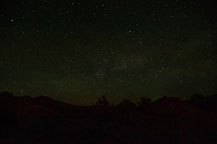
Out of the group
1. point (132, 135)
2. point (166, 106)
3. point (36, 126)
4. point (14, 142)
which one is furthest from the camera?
point (166, 106)

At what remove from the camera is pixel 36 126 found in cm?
2327

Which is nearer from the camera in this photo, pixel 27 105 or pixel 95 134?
pixel 95 134

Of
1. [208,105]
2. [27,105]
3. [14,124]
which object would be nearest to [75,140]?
[14,124]

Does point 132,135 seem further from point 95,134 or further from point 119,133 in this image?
point 95,134

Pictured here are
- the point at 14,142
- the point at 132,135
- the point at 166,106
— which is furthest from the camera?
the point at 166,106

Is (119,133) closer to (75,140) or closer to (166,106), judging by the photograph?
(75,140)

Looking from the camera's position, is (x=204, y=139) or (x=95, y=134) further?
(x=95, y=134)

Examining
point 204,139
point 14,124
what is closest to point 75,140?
point 204,139

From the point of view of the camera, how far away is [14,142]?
51.7 feet

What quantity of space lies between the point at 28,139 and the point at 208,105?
27575 mm

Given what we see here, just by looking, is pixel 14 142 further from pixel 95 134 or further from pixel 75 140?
pixel 95 134

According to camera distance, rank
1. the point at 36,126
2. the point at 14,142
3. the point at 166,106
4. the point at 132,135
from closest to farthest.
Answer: the point at 14,142 → the point at 132,135 → the point at 36,126 → the point at 166,106

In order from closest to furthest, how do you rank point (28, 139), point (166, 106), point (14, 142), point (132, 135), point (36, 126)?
point (14, 142) < point (28, 139) < point (132, 135) < point (36, 126) < point (166, 106)

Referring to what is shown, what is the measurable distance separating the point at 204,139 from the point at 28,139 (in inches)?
383
